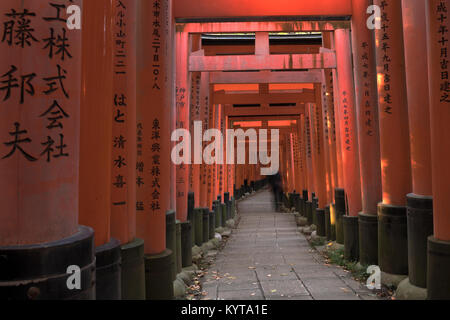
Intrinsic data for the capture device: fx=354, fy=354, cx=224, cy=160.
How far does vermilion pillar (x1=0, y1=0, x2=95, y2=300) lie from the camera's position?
1.65 m

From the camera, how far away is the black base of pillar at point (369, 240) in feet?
18.8

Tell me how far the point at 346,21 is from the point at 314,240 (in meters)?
5.76

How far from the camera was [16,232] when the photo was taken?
5.51ft

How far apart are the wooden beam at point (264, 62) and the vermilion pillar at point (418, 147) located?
369 cm

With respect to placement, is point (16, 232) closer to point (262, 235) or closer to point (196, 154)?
point (196, 154)

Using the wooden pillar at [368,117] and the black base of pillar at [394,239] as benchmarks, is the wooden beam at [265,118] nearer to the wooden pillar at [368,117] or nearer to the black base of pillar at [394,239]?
the wooden pillar at [368,117]

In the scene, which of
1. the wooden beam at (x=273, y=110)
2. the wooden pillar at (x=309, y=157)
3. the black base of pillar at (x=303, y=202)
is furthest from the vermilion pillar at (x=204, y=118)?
the black base of pillar at (x=303, y=202)

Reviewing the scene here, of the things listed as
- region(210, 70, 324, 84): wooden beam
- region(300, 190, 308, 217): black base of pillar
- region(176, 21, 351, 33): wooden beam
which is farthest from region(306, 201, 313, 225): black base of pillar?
region(176, 21, 351, 33): wooden beam

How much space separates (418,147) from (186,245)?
421 cm

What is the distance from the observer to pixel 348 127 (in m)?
7.17

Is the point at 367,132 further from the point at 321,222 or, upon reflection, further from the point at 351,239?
the point at 321,222

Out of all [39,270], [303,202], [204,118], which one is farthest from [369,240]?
[303,202]

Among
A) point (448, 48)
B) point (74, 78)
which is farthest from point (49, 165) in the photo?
point (448, 48)

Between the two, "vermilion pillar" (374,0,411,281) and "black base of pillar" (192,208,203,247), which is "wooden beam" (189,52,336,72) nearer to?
"vermilion pillar" (374,0,411,281)
